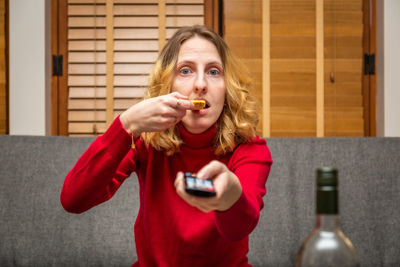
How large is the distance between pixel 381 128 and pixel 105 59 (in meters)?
1.65

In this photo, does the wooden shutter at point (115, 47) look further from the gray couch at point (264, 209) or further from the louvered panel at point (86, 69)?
the gray couch at point (264, 209)

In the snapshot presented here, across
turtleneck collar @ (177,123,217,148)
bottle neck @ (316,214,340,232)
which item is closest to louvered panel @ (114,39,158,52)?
turtleneck collar @ (177,123,217,148)

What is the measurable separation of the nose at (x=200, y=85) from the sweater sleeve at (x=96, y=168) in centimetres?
24

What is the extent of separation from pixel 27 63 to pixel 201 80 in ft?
5.16

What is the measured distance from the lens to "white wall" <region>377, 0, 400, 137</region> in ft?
Result: 7.25

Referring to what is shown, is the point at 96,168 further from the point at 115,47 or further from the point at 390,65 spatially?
the point at 390,65

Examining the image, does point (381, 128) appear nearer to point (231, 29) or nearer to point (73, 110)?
point (231, 29)

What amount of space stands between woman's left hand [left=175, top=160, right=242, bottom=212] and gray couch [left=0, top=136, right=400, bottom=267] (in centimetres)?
106

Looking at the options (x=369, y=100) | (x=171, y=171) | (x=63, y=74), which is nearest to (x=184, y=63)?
(x=171, y=171)

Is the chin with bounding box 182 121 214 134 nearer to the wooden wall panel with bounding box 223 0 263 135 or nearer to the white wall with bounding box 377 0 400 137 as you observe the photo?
the wooden wall panel with bounding box 223 0 263 135

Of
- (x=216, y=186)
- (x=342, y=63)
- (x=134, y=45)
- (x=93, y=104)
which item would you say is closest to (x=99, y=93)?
(x=93, y=104)

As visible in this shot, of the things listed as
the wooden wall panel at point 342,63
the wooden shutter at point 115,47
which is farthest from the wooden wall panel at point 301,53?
the wooden shutter at point 115,47

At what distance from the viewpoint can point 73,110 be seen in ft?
7.42

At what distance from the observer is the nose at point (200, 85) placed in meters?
1.00
